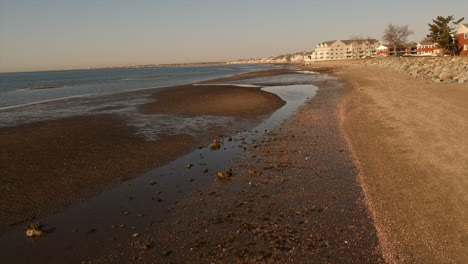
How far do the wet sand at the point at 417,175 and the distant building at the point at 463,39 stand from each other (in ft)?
211

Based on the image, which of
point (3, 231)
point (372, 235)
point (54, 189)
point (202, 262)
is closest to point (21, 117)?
point (54, 189)

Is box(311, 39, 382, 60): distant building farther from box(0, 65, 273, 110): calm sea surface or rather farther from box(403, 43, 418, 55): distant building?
box(0, 65, 273, 110): calm sea surface

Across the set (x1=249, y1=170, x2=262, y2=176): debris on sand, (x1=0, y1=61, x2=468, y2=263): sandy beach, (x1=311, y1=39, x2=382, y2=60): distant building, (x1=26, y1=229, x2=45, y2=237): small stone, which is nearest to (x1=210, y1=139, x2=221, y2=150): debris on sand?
(x1=0, y1=61, x2=468, y2=263): sandy beach

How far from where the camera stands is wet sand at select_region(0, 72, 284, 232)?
447 inches

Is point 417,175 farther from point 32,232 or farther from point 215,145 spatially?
point 32,232

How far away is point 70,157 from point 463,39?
295 ft

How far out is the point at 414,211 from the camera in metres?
9.03

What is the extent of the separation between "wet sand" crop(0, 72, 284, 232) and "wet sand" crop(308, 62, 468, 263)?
9.41m

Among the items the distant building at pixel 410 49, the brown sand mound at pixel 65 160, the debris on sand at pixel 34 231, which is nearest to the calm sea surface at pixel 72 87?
the brown sand mound at pixel 65 160

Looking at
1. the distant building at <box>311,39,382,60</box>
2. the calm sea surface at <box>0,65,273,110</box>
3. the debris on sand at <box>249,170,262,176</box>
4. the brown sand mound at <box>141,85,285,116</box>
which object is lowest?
the debris on sand at <box>249,170,262,176</box>

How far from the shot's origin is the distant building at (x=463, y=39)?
2849 inches

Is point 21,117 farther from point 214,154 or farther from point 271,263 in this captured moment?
point 271,263

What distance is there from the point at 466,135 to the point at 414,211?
8.88 meters

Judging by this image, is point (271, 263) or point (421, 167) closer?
point (271, 263)
